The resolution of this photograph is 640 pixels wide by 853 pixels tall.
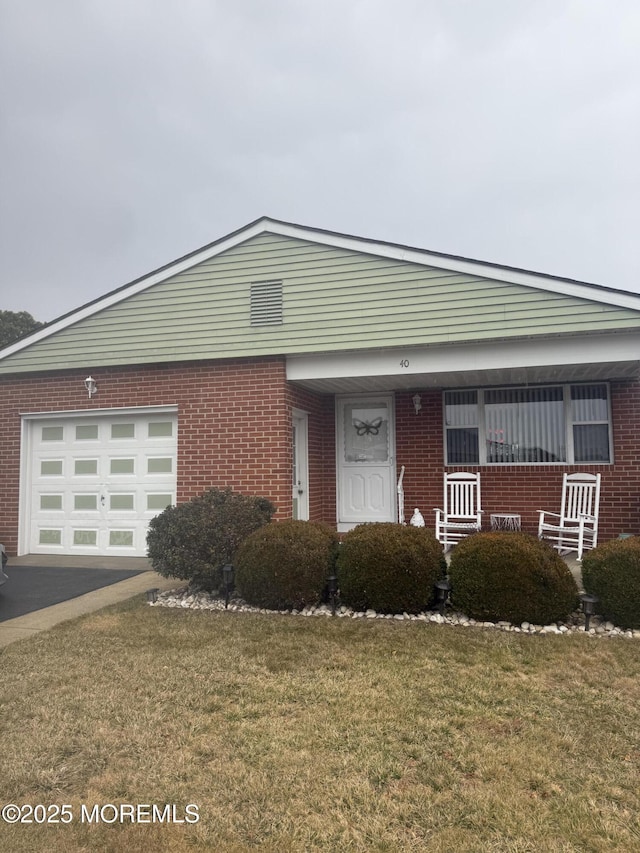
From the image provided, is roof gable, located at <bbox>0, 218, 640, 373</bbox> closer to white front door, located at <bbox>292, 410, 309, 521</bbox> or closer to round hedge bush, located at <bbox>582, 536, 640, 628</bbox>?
white front door, located at <bbox>292, 410, 309, 521</bbox>

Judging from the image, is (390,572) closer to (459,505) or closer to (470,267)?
(459,505)

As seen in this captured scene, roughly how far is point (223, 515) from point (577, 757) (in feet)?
13.7

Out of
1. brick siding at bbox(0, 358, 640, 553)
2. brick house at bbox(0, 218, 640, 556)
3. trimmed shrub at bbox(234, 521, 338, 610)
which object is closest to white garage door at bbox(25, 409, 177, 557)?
brick house at bbox(0, 218, 640, 556)

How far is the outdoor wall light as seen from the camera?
8570mm

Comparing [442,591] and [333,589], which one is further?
[333,589]

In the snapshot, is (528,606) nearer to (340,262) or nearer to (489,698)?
(489,698)

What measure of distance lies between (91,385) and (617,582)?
297 inches

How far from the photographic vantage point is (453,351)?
747 centimetres

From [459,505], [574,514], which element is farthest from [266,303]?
[574,514]

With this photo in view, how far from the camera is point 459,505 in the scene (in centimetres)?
873

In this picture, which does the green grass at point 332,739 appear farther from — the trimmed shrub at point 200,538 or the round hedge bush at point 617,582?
the trimmed shrub at point 200,538

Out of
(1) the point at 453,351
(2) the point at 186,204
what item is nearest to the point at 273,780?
(1) the point at 453,351

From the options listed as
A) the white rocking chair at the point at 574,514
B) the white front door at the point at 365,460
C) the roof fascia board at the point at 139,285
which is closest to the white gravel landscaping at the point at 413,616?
the white rocking chair at the point at 574,514

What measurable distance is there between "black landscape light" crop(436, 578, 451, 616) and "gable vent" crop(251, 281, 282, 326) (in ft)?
14.6
